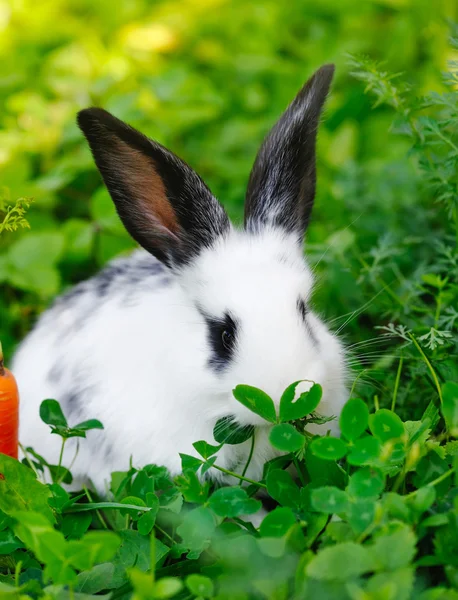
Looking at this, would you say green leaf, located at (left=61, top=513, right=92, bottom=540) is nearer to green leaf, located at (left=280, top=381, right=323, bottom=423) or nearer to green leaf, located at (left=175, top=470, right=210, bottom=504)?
green leaf, located at (left=175, top=470, right=210, bottom=504)

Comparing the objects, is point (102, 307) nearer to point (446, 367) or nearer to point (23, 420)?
point (23, 420)

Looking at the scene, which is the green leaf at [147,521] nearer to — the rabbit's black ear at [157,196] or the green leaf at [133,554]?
the green leaf at [133,554]

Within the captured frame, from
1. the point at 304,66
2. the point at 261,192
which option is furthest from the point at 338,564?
the point at 304,66

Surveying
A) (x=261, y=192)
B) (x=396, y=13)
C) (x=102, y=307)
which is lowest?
(x=102, y=307)

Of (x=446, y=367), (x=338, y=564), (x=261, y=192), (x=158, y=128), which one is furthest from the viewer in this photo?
(x=158, y=128)

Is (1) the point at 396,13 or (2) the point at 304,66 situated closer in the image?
(2) the point at 304,66

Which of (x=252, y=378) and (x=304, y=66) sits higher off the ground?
(x=304, y=66)

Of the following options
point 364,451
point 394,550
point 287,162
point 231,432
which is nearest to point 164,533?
point 231,432
